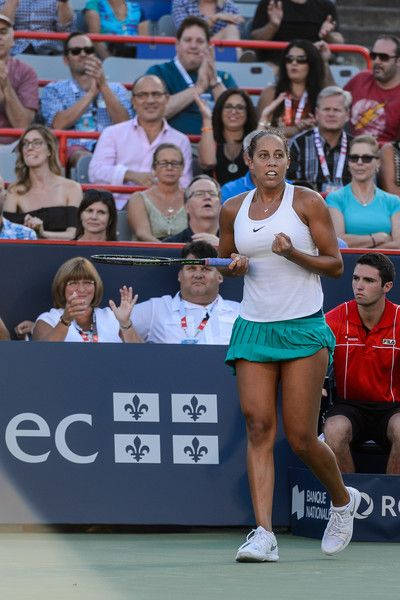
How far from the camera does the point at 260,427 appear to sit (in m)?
5.95

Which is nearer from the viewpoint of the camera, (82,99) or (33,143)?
(33,143)

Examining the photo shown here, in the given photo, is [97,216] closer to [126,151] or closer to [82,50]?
[126,151]

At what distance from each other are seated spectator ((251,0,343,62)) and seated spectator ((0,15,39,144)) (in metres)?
2.76

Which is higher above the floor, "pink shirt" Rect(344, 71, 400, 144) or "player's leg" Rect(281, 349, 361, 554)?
"pink shirt" Rect(344, 71, 400, 144)

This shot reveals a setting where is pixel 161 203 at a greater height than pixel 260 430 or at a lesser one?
greater

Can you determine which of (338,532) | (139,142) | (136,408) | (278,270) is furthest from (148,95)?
(338,532)

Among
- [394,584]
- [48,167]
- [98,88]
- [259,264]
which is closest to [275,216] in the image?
[259,264]

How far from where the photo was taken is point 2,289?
27.3ft

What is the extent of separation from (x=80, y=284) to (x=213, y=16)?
18.9 feet

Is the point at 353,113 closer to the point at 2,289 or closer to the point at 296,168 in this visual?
the point at 296,168

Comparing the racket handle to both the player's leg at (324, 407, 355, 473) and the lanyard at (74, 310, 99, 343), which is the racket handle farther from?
the lanyard at (74, 310, 99, 343)

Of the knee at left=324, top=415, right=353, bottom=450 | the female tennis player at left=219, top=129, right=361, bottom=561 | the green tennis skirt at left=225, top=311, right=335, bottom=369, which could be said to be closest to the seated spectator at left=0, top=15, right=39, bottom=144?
the knee at left=324, top=415, right=353, bottom=450

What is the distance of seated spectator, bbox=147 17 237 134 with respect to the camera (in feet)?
37.8

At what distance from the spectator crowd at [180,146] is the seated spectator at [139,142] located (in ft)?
0.04
